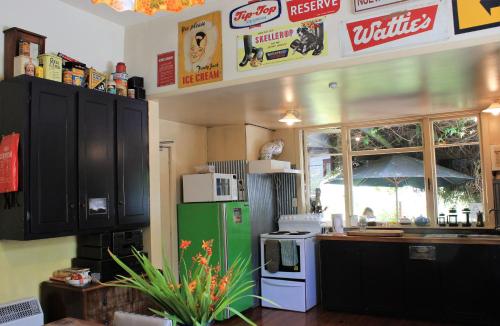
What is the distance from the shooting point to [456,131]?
227 inches

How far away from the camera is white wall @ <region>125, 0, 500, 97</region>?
2.99 m

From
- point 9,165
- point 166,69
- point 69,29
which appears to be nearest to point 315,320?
point 166,69

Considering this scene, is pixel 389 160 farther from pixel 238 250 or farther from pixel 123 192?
pixel 123 192

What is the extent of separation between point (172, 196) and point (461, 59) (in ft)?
11.4

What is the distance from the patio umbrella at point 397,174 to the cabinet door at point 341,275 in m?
1.26

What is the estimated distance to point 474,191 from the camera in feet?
18.5

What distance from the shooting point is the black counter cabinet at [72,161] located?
3.05 metres

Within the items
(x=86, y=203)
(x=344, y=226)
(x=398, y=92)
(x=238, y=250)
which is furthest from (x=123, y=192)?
(x=344, y=226)

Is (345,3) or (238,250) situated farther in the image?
(238,250)

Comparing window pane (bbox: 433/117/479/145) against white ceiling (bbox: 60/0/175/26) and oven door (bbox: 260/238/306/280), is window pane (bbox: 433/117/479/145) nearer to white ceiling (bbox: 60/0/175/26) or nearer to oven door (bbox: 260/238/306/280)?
oven door (bbox: 260/238/306/280)

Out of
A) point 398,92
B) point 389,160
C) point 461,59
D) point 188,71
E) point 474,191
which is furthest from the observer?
point 389,160

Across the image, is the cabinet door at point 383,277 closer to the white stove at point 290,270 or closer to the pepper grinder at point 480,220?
the white stove at point 290,270

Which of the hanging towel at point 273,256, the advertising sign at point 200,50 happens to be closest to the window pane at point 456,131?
the hanging towel at point 273,256

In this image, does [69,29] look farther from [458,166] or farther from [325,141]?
[458,166]
